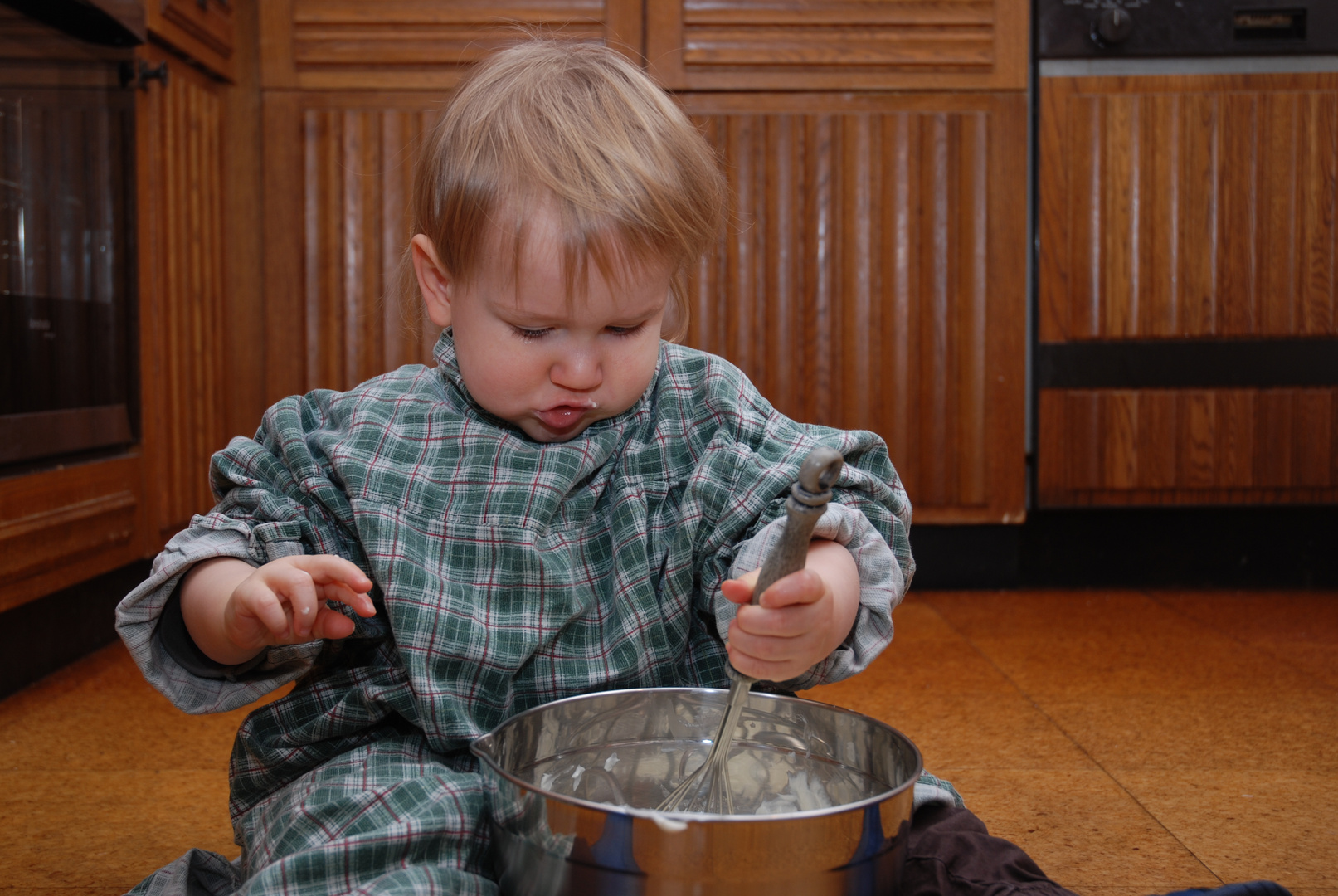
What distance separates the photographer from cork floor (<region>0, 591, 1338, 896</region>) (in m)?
0.75

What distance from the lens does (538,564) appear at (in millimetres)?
644

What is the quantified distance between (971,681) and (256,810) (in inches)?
30.2

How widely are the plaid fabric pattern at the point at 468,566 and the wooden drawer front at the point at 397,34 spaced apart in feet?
3.21

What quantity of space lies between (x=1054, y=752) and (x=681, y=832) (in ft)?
2.02

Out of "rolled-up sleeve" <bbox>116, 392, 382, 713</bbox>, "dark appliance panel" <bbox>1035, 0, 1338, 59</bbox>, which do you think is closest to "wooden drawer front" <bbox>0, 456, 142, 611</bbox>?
"rolled-up sleeve" <bbox>116, 392, 382, 713</bbox>

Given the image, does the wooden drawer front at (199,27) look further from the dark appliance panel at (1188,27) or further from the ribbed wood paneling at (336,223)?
the dark appliance panel at (1188,27)

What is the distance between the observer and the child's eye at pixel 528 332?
63 centimetres

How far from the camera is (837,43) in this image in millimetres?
1570

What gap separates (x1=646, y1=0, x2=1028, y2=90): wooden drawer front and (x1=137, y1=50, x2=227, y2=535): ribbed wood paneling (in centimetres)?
60

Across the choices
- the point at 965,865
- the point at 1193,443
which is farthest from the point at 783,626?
the point at 1193,443

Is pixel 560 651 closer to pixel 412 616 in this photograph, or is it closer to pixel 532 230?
pixel 412 616

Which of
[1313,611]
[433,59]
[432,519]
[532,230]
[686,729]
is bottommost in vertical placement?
[1313,611]

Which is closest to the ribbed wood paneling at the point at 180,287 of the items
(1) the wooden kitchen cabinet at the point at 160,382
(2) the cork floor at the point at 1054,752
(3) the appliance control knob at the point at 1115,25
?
(1) the wooden kitchen cabinet at the point at 160,382

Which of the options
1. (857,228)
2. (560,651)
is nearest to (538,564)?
(560,651)
